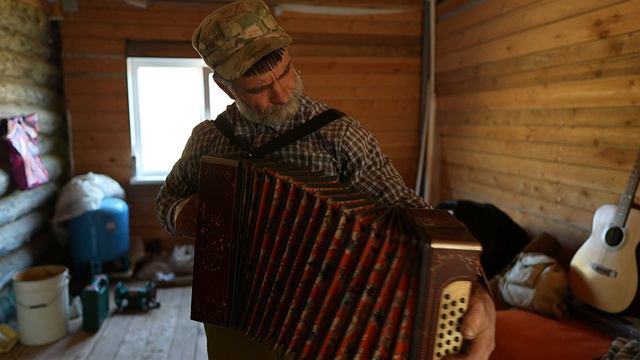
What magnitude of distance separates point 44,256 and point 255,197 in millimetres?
2906

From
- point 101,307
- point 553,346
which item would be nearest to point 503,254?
point 553,346

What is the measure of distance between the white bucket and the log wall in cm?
29

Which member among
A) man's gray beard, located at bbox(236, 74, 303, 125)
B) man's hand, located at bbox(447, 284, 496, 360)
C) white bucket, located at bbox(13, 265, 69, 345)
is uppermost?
man's gray beard, located at bbox(236, 74, 303, 125)

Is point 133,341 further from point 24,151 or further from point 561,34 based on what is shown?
point 561,34

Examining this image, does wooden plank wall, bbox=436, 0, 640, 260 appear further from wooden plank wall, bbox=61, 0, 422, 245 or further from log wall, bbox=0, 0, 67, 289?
log wall, bbox=0, 0, 67, 289

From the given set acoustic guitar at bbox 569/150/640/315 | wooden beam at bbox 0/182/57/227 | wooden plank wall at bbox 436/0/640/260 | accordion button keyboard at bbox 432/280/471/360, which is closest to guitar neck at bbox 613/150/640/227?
acoustic guitar at bbox 569/150/640/315

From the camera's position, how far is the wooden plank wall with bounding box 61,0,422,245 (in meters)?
3.50

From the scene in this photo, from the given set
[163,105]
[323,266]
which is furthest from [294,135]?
[163,105]

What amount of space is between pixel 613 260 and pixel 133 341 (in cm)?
244

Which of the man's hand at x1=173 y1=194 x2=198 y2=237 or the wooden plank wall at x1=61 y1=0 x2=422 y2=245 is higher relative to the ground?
Answer: the wooden plank wall at x1=61 y1=0 x2=422 y2=245

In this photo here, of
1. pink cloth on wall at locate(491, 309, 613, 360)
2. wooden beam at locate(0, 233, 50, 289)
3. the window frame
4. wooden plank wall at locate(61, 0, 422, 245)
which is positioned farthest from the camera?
the window frame

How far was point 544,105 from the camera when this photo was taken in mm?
2605

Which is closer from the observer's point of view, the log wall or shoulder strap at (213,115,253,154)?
shoulder strap at (213,115,253,154)

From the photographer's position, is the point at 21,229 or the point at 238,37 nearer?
the point at 238,37
